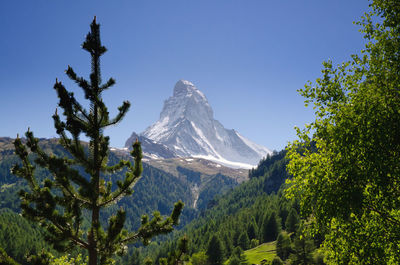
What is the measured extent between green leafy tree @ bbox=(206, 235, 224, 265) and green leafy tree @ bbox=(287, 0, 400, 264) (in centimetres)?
9263

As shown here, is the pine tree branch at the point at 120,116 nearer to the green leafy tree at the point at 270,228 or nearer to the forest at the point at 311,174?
Result: the forest at the point at 311,174

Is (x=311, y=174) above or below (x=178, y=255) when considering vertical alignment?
above

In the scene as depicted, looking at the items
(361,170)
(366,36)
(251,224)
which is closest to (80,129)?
(361,170)

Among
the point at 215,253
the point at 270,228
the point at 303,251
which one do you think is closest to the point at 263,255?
the point at 215,253

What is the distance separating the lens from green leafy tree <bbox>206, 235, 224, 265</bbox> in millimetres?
98000

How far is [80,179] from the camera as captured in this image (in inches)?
409

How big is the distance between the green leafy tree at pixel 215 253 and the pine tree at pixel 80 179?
3761 inches

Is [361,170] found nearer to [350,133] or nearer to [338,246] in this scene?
[350,133]

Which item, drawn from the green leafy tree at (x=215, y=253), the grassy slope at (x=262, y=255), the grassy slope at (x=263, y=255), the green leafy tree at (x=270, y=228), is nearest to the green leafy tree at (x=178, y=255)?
the grassy slope at (x=262, y=255)

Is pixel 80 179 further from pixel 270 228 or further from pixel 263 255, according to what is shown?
pixel 270 228

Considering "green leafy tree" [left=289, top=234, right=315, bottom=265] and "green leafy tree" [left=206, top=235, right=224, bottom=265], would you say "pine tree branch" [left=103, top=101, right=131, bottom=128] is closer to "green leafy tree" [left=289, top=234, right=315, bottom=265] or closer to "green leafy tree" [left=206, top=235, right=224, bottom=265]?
"green leafy tree" [left=289, top=234, right=315, bottom=265]

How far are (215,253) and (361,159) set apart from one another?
9648 cm

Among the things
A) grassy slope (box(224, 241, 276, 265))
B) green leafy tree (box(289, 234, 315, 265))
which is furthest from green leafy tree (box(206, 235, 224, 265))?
green leafy tree (box(289, 234, 315, 265))

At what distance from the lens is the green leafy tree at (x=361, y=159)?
11.2m
